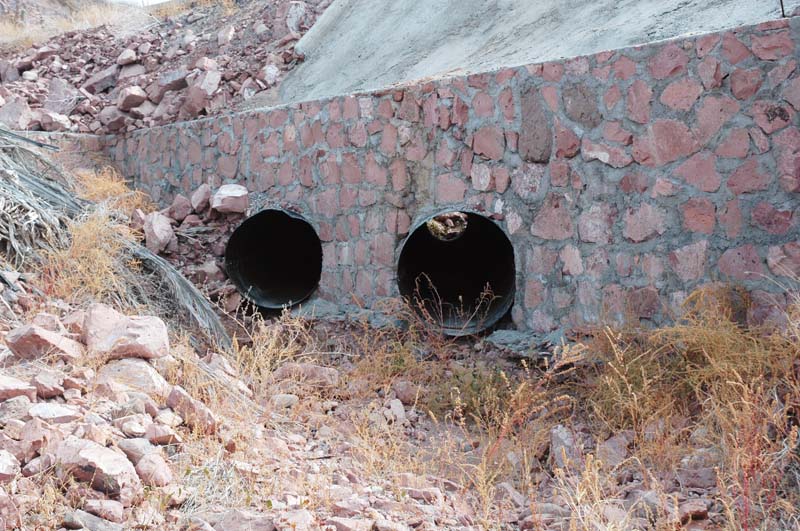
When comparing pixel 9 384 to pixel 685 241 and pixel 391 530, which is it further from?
pixel 685 241

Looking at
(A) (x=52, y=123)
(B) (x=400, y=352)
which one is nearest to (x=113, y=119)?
(A) (x=52, y=123)

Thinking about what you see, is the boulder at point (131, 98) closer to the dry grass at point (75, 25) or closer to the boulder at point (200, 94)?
the boulder at point (200, 94)

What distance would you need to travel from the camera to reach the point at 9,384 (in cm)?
291

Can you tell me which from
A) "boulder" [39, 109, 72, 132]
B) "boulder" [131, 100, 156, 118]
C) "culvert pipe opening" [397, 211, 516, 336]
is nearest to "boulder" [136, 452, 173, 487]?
"culvert pipe opening" [397, 211, 516, 336]

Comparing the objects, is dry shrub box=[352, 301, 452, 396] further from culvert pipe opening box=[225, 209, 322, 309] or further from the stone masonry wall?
culvert pipe opening box=[225, 209, 322, 309]

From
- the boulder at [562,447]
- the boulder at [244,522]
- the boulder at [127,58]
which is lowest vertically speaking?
the boulder at [562,447]

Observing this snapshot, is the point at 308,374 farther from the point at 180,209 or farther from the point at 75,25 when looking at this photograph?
the point at 75,25

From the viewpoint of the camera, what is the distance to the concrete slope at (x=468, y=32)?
16.1 feet

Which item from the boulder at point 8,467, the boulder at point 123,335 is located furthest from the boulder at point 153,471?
the boulder at point 123,335

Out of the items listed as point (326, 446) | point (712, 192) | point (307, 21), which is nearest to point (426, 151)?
point (712, 192)

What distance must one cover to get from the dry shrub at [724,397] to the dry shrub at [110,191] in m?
4.85

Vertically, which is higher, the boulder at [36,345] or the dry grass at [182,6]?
the dry grass at [182,6]

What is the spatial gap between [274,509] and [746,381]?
2.10 metres

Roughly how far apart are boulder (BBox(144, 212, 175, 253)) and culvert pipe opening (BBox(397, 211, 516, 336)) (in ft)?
6.99
